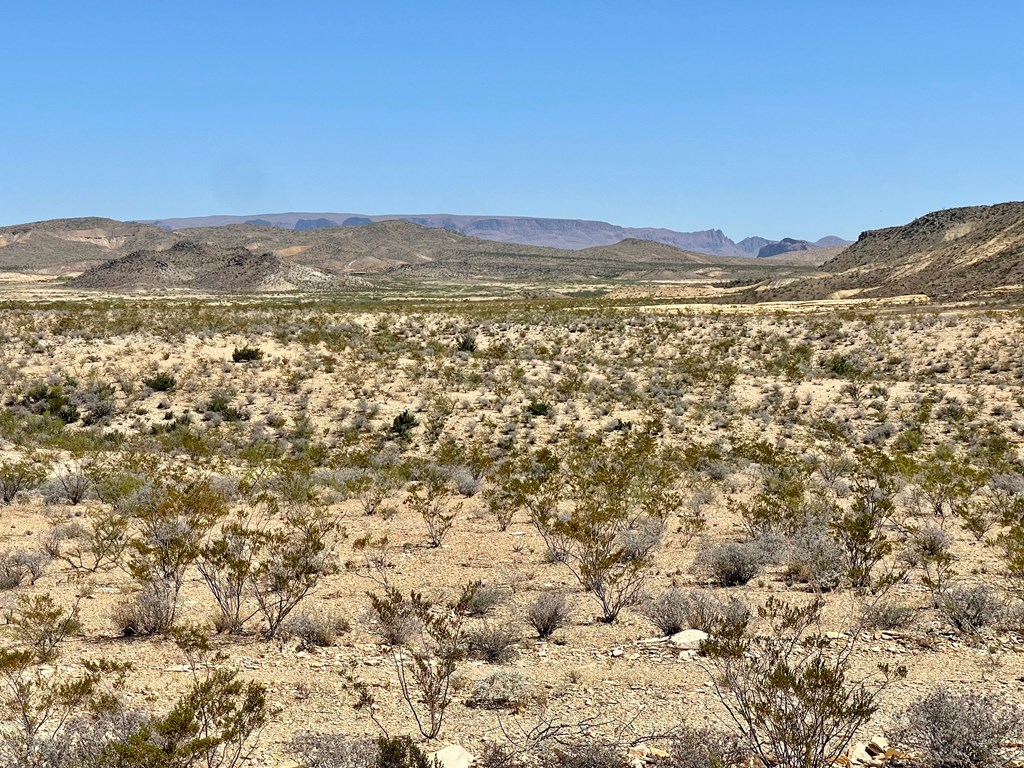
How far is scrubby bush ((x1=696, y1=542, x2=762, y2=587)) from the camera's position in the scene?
10.2 metres

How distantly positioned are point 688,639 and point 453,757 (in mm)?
3191

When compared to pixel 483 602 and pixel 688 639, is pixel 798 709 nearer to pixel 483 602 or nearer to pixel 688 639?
pixel 688 639

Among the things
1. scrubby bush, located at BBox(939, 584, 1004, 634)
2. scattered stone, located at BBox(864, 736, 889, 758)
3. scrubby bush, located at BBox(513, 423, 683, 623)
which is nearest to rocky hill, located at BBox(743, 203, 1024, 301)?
scrubby bush, located at BBox(513, 423, 683, 623)

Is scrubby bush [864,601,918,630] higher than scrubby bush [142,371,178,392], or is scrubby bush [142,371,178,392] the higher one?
scrubby bush [142,371,178,392]

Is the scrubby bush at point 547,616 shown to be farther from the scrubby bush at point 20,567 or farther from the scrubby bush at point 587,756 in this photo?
the scrubby bush at point 20,567

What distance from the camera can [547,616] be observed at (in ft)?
28.2

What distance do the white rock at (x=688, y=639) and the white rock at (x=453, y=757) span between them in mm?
2924

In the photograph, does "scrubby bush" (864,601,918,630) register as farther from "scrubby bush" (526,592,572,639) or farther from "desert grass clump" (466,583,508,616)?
"desert grass clump" (466,583,508,616)

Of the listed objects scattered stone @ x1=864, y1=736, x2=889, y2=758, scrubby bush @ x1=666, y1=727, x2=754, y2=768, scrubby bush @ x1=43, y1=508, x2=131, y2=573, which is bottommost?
scrubby bush @ x1=43, y1=508, x2=131, y2=573

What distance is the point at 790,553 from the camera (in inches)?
424

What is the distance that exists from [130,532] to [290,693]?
6.89 meters

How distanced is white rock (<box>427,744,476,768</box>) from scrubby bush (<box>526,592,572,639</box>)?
110 inches

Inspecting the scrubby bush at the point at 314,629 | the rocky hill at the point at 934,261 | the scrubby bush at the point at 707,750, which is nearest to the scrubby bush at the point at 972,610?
the scrubby bush at the point at 707,750

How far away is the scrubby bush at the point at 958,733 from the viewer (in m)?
5.44
